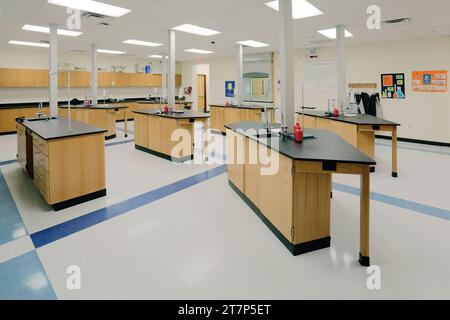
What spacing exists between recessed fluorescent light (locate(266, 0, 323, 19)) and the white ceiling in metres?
0.13

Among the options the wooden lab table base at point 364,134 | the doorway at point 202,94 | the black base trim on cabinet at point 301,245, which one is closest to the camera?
the black base trim on cabinet at point 301,245

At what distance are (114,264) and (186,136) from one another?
12.7ft

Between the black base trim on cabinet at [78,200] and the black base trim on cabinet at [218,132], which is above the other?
the black base trim on cabinet at [218,132]

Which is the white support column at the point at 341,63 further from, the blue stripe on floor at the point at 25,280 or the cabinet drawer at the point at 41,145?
the blue stripe on floor at the point at 25,280

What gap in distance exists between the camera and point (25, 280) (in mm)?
2262

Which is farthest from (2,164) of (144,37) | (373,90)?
(373,90)

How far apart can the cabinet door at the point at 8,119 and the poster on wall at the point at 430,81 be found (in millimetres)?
11150

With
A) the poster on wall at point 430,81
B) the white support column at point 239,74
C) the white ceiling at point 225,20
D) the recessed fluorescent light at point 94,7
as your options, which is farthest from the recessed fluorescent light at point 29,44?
the poster on wall at point 430,81

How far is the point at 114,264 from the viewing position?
2488mm

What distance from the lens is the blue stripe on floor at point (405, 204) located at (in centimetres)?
351

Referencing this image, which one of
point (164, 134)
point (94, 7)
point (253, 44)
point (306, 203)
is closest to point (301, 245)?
point (306, 203)

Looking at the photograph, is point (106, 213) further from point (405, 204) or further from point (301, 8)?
point (301, 8)
